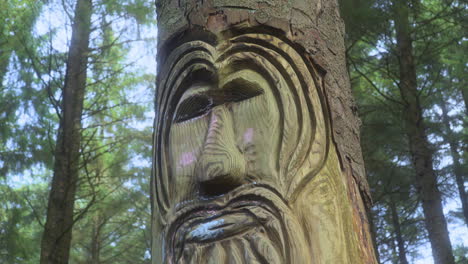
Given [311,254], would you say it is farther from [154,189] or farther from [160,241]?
[154,189]

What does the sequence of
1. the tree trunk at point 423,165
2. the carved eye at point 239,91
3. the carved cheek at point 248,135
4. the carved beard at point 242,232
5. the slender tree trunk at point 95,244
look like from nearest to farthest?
1. the carved beard at point 242,232
2. the carved cheek at point 248,135
3. the carved eye at point 239,91
4. the tree trunk at point 423,165
5. the slender tree trunk at point 95,244

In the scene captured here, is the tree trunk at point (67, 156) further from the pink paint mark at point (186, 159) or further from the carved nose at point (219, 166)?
the carved nose at point (219, 166)

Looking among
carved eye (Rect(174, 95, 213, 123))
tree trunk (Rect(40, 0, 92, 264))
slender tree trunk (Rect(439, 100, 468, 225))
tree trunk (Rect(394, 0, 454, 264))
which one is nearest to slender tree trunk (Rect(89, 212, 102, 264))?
tree trunk (Rect(40, 0, 92, 264))

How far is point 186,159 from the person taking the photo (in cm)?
179

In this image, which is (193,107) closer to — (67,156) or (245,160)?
(245,160)

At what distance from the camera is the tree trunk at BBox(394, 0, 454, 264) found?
19.9 feet

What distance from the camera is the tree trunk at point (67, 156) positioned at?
5.26 metres

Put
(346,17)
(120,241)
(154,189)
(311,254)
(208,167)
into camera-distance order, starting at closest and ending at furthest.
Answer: (311,254)
(208,167)
(154,189)
(346,17)
(120,241)

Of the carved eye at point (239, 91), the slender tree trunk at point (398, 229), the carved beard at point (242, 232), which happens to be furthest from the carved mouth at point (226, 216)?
the slender tree trunk at point (398, 229)

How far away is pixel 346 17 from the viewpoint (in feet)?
19.8

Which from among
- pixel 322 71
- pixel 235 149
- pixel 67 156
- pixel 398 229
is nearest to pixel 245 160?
pixel 235 149

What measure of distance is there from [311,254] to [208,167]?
1.54 ft

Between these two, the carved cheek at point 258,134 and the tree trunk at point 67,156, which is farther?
the tree trunk at point 67,156

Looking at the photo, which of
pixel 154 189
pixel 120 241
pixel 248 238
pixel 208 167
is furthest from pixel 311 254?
pixel 120 241
